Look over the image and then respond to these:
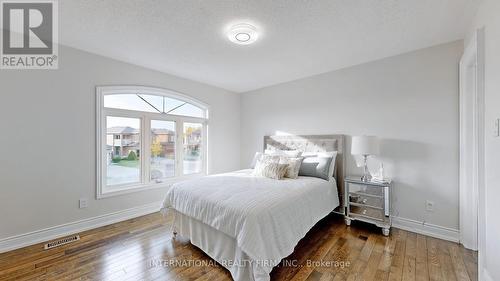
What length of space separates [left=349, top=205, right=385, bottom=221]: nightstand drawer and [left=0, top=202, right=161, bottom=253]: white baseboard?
3.22 m

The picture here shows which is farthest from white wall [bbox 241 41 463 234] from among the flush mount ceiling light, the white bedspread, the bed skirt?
the bed skirt

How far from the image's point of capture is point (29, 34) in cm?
232

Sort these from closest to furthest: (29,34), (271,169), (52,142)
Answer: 1. (29,34)
2. (52,142)
3. (271,169)

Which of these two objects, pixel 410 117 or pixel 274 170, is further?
pixel 274 170

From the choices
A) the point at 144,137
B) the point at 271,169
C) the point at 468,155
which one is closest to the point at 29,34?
the point at 144,137

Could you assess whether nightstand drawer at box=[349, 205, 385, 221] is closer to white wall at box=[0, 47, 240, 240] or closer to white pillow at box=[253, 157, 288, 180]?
white pillow at box=[253, 157, 288, 180]

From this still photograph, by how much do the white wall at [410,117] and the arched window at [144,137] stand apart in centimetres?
254

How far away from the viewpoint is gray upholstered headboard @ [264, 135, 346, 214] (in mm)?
3211

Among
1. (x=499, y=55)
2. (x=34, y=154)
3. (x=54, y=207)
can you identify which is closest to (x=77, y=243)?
(x=54, y=207)

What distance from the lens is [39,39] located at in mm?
2406

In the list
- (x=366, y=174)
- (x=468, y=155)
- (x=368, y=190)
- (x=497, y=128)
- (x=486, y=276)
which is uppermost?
(x=497, y=128)

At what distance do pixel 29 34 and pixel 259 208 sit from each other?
10.8 ft

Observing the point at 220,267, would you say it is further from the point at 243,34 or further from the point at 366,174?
the point at 243,34

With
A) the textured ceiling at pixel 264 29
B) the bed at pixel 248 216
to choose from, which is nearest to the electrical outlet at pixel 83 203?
the bed at pixel 248 216
